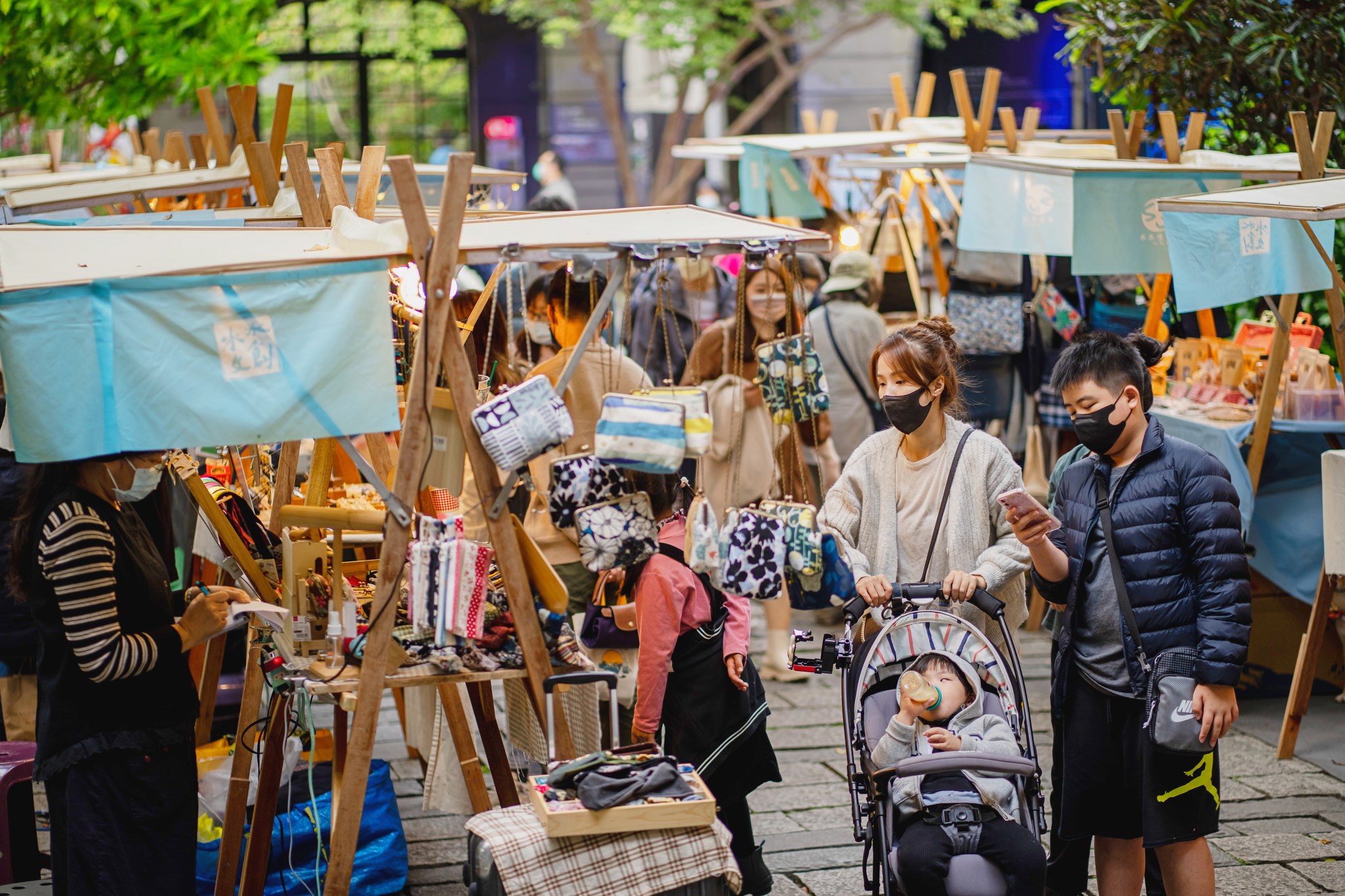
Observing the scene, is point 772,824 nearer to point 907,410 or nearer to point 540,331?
point 907,410

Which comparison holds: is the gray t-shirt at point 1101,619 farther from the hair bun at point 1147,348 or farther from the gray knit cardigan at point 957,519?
the hair bun at point 1147,348

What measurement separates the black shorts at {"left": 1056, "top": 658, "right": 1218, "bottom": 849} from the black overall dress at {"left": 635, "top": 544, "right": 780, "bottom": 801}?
1021 mm

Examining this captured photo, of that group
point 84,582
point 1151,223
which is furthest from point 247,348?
point 1151,223

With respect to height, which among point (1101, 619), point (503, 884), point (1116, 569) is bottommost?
point (503, 884)

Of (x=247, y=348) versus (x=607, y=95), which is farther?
(x=607, y=95)

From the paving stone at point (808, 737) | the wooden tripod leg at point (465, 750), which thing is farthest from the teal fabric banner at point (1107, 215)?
the wooden tripod leg at point (465, 750)

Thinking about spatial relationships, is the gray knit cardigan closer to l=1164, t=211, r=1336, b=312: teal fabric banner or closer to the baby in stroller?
the baby in stroller

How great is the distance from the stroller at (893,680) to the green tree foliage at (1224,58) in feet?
13.8

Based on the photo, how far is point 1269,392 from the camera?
21.5ft

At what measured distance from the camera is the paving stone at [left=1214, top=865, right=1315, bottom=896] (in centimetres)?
493

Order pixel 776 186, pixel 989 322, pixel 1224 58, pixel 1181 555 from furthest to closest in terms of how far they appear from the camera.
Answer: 1. pixel 776 186
2. pixel 989 322
3. pixel 1224 58
4. pixel 1181 555

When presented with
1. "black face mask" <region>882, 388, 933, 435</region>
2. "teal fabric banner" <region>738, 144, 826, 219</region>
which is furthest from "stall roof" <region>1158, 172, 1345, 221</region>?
"teal fabric banner" <region>738, 144, 826, 219</region>

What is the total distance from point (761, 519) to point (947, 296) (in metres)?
5.25

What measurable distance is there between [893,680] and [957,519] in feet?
1.86
